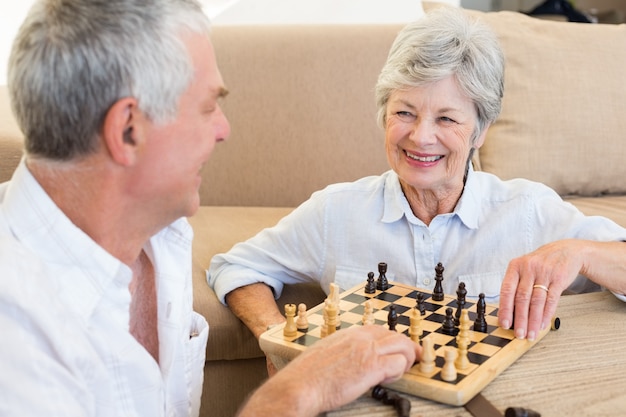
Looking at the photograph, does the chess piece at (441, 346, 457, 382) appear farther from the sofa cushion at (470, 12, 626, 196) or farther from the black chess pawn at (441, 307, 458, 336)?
the sofa cushion at (470, 12, 626, 196)

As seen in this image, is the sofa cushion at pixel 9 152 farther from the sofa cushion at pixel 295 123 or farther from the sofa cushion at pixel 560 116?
the sofa cushion at pixel 560 116

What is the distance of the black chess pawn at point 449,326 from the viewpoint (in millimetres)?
1435

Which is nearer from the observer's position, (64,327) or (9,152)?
(64,327)

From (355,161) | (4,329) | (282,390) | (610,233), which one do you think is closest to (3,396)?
(4,329)

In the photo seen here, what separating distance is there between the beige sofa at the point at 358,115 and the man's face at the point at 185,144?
1380mm

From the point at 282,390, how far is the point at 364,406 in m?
0.13

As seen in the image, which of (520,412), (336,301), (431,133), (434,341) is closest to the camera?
(520,412)

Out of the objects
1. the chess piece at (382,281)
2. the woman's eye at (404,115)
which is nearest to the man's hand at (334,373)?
the chess piece at (382,281)

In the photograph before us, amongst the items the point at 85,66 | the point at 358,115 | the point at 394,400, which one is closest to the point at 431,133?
the point at 394,400

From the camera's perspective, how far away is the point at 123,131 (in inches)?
47.4

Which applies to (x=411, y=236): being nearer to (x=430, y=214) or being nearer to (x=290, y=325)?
(x=430, y=214)

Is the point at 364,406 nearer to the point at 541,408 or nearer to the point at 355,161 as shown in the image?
the point at 541,408

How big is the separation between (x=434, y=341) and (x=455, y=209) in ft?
1.87

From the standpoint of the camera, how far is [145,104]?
47.5 inches
